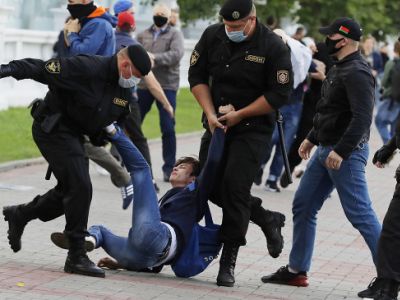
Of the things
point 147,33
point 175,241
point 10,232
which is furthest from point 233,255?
point 147,33

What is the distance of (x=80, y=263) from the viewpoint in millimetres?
7621

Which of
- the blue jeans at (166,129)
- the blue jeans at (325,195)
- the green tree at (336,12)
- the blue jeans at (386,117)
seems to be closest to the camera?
the blue jeans at (325,195)

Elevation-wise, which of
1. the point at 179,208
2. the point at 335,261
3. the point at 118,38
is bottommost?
the point at 335,261

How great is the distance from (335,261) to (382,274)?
2.21m

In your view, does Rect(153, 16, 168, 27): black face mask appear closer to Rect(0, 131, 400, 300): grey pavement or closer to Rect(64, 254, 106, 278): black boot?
Rect(0, 131, 400, 300): grey pavement

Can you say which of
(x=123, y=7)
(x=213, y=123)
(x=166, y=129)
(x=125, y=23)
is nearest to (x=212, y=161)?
(x=213, y=123)

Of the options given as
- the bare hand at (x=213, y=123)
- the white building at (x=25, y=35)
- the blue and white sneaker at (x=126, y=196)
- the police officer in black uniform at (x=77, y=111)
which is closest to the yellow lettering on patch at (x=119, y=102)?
the police officer in black uniform at (x=77, y=111)

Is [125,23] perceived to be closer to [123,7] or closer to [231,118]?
[123,7]

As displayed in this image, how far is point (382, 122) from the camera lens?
17719 millimetres

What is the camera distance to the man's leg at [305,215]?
7.83 metres

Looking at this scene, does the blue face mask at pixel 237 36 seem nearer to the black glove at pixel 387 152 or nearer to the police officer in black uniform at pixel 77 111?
the police officer in black uniform at pixel 77 111

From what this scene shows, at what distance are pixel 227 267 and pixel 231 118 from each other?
0.99m

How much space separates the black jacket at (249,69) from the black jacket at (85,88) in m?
0.70

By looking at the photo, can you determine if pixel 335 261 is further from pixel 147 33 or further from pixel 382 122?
pixel 382 122
